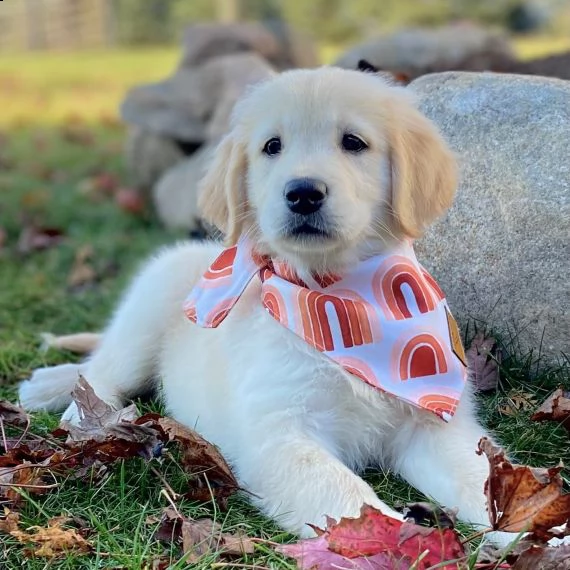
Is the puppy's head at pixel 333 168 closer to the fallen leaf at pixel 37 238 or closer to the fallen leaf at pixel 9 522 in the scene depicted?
the fallen leaf at pixel 9 522

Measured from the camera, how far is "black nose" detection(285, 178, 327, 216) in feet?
7.73

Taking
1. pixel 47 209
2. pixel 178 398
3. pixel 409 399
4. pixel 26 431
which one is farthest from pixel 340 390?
pixel 47 209

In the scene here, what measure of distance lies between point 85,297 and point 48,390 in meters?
2.03

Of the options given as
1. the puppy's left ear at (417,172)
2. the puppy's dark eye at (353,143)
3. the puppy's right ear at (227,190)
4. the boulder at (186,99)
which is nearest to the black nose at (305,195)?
the puppy's dark eye at (353,143)

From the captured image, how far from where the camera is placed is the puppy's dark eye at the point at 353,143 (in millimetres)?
2527

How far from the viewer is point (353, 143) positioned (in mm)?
2533

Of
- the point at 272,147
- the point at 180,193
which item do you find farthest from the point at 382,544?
the point at 180,193

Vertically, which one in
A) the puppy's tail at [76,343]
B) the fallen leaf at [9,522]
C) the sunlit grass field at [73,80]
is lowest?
the sunlit grass field at [73,80]

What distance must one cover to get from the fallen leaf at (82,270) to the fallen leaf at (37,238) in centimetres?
44

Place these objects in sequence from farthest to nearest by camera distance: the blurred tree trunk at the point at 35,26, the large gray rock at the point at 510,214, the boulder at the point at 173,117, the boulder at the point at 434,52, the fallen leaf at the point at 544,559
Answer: the blurred tree trunk at the point at 35,26 → the boulder at the point at 173,117 → the boulder at the point at 434,52 → the large gray rock at the point at 510,214 → the fallen leaf at the point at 544,559

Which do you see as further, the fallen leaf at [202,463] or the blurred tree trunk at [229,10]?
the blurred tree trunk at [229,10]

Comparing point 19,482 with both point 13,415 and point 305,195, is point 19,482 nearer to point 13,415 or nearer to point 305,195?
point 13,415

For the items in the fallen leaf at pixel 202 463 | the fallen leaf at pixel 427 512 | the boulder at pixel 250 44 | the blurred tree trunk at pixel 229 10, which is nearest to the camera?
the fallen leaf at pixel 427 512

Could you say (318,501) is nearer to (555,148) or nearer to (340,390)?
(340,390)
